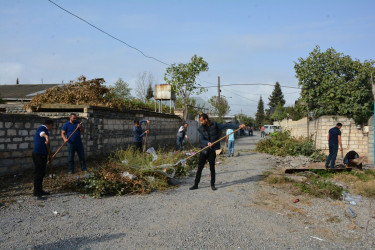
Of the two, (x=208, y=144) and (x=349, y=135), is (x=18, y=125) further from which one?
(x=349, y=135)

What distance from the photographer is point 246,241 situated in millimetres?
3838

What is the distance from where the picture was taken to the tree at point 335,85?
13.2 meters

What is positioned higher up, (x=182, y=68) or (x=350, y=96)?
(x=182, y=68)

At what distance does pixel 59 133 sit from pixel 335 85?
12.5 meters

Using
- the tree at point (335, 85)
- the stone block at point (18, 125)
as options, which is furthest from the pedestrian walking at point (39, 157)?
the tree at point (335, 85)

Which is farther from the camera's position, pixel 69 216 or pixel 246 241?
pixel 69 216

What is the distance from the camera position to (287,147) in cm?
1451

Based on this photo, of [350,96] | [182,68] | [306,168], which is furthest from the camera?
[182,68]

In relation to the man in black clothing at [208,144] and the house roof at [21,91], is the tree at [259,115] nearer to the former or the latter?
the house roof at [21,91]

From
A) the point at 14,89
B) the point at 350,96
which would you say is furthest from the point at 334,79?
the point at 14,89

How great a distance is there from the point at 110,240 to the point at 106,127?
781 cm

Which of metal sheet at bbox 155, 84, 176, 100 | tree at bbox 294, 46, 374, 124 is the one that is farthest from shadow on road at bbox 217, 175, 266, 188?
metal sheet at bbox 155, 84, 176, 100

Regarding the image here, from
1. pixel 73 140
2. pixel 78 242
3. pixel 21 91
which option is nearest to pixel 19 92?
pixel 21 91

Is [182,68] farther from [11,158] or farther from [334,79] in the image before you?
[11,158]
